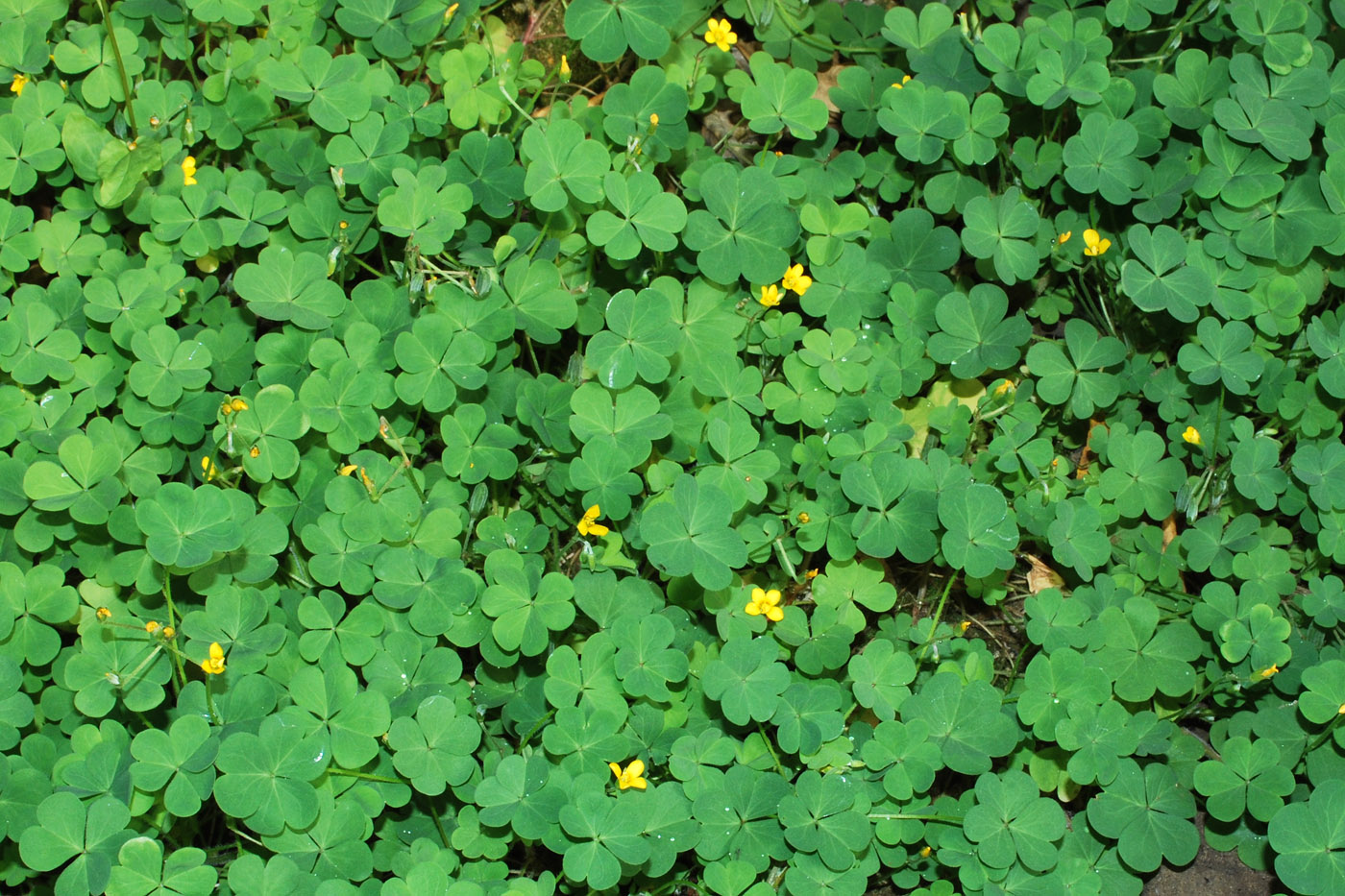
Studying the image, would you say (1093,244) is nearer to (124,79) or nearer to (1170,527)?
(1170,527)

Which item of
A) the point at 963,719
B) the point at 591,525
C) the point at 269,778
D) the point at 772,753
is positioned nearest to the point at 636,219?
the point at 591,525

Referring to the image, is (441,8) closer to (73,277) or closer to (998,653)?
(73,277)

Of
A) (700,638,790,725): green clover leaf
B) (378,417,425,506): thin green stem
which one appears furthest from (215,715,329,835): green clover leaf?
A: (700,638,790,725): green clover leaf

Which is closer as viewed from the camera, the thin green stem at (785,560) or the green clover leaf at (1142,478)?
the thin green stem at (785,560)

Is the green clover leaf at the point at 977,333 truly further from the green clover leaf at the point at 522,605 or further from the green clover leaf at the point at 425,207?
the green clover leaf at the point at 425,207

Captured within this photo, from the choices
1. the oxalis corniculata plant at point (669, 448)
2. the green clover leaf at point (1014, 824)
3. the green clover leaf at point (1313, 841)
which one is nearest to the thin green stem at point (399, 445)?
the oxalis corniculata plant at point (669, 448)
